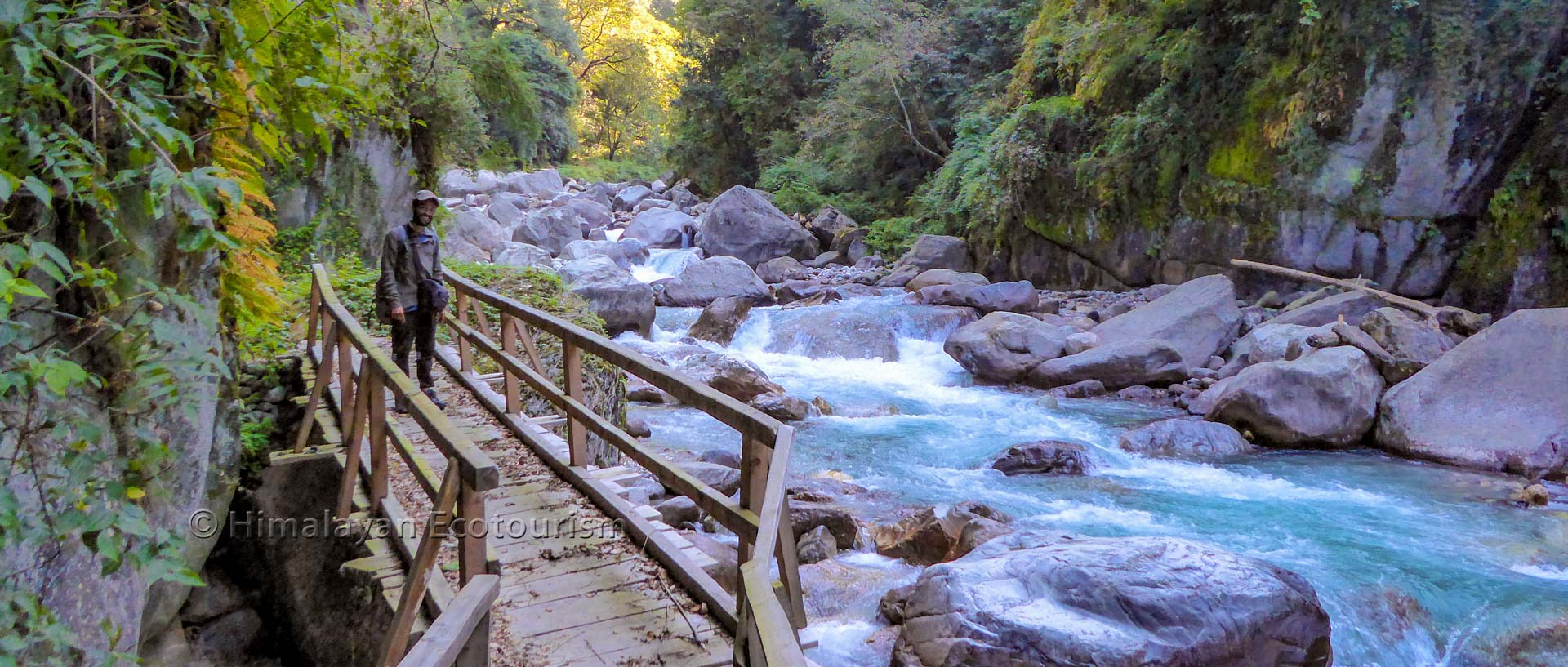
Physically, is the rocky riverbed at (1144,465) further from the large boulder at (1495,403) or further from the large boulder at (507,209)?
the large boulder at (507,209)

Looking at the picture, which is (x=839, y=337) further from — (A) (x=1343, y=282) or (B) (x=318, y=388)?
(B) (x=318, y=388)

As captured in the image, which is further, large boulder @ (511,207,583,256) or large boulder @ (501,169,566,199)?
large boulder @ (501,169,566,199)

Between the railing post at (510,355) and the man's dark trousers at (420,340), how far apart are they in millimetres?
630

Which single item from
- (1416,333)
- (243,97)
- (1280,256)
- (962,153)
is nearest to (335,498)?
(243,97)

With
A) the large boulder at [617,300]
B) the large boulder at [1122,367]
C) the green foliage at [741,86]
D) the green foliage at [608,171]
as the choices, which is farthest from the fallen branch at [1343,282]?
the green foliage at [608,171]

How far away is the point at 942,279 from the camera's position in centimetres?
1720

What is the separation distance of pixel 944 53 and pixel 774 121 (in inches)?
372

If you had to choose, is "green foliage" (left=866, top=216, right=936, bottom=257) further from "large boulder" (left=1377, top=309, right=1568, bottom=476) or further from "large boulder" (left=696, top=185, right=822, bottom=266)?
"large boulder" (left=1377, top=309, right=1568, bottom=476)

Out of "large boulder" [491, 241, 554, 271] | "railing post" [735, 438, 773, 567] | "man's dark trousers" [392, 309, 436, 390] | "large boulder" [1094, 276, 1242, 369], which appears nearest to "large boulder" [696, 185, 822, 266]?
"large boulder" [491, 241, 554, 271]

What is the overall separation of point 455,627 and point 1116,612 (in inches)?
151

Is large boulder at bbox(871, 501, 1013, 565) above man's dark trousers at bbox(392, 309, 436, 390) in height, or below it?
below

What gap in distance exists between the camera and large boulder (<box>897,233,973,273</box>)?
19.5m

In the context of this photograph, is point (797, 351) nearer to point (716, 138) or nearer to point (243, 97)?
point (243, 97)

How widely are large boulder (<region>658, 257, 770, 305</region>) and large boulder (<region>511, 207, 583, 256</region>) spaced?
507cm
